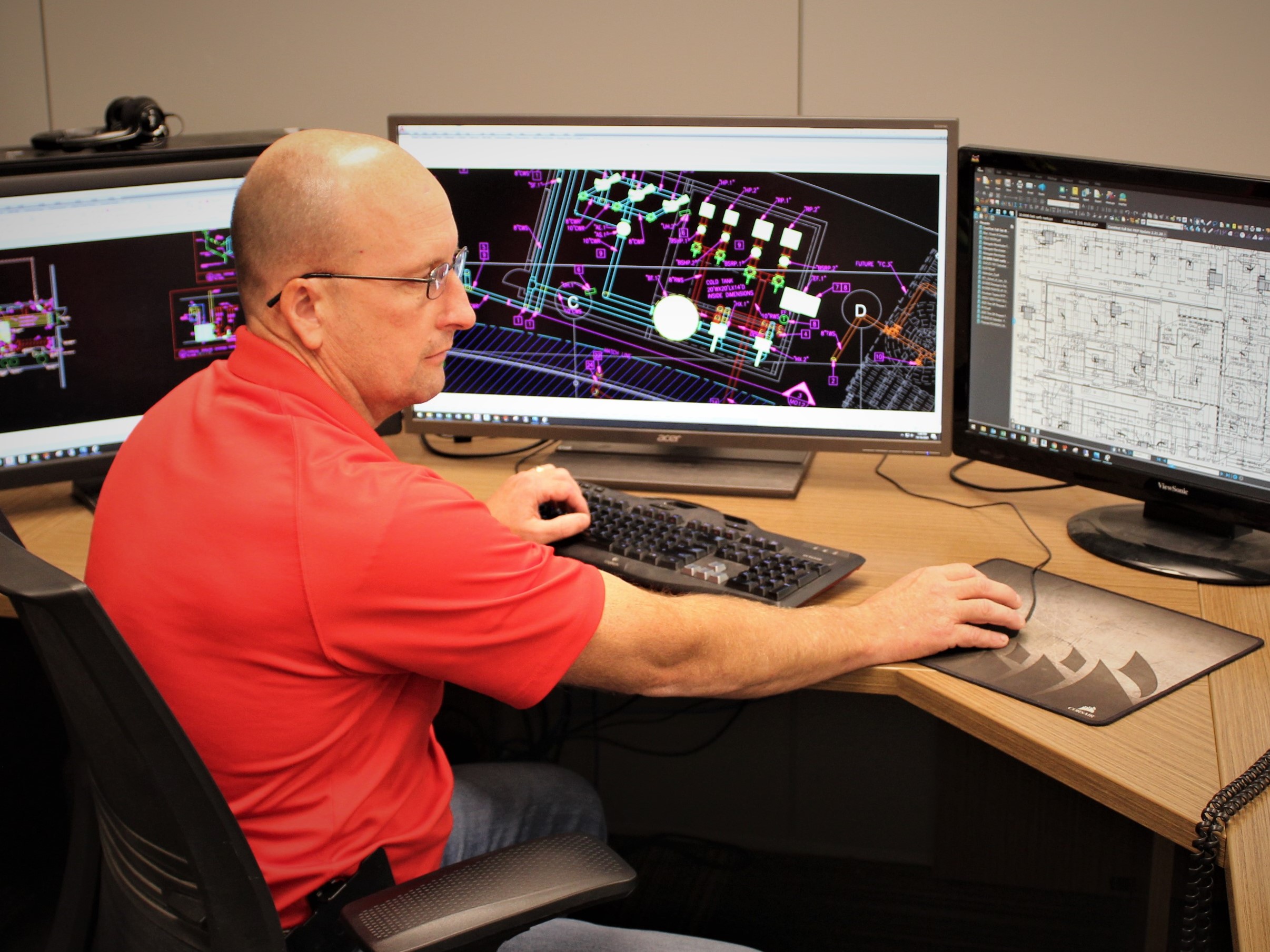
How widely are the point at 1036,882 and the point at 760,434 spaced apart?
95 cm

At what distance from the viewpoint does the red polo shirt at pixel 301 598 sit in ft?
3.27

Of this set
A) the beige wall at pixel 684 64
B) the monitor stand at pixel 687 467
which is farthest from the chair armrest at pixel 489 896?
the beige wall at pixel 684 64

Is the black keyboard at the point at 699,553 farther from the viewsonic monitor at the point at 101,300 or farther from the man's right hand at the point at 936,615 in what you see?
the viewsonic monitor at the point at 101,300

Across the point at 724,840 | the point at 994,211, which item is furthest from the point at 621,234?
the point at 724,840

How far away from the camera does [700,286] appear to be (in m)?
1.73

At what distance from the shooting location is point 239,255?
44.7 inches

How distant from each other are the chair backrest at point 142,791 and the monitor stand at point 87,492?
0.81 meters

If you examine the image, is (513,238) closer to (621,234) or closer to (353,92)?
(621,234)

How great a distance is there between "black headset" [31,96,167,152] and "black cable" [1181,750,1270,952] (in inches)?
64.7

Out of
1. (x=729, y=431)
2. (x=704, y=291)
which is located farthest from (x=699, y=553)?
(x=704, y=291)

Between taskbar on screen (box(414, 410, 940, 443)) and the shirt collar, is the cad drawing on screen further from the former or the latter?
the shirt collar

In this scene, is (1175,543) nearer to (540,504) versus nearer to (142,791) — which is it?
(540,504)

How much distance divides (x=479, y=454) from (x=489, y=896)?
107 cm

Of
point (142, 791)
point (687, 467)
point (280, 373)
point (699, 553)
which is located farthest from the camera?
point (687, 467)
